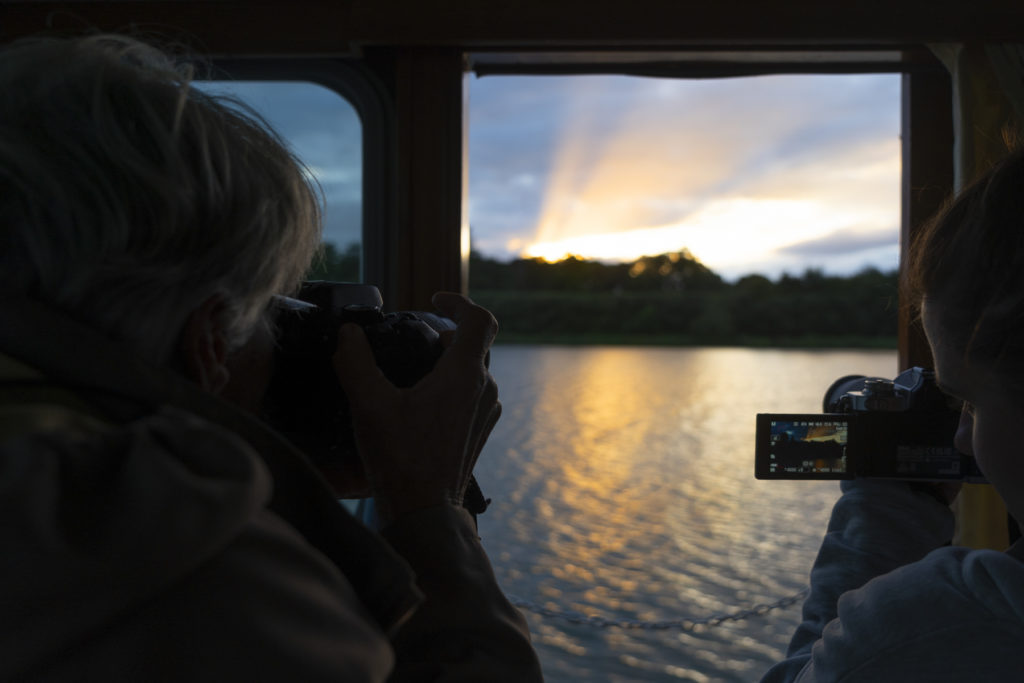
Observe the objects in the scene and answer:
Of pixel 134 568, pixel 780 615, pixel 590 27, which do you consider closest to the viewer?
pixel 134 568

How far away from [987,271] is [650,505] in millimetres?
1873

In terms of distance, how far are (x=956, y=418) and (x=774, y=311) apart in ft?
3.45

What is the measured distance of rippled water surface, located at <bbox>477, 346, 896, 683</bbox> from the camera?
178 centimetres

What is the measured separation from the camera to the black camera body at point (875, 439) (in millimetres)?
819

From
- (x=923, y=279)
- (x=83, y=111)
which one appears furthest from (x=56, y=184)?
(x=923, y=279)

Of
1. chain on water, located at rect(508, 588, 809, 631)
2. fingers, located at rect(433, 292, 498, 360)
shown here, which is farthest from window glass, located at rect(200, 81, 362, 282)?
fingers, located at rect(433, 292, 498, 360)

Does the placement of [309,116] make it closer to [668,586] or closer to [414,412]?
[414,412]

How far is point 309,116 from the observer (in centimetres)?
171

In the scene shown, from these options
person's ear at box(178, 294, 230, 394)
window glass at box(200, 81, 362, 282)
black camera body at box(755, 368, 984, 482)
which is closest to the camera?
person's ear at box(178, 294, 230, 394)

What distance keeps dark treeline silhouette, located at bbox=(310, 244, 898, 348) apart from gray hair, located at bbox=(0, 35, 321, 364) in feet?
4.08

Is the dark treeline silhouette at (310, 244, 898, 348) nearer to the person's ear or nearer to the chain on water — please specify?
the chain on water

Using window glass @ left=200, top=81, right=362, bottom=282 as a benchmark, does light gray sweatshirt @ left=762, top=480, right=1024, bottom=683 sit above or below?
below

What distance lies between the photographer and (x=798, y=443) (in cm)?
86

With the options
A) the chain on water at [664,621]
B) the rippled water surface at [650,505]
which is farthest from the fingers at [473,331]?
the chain on water at [664,621]
